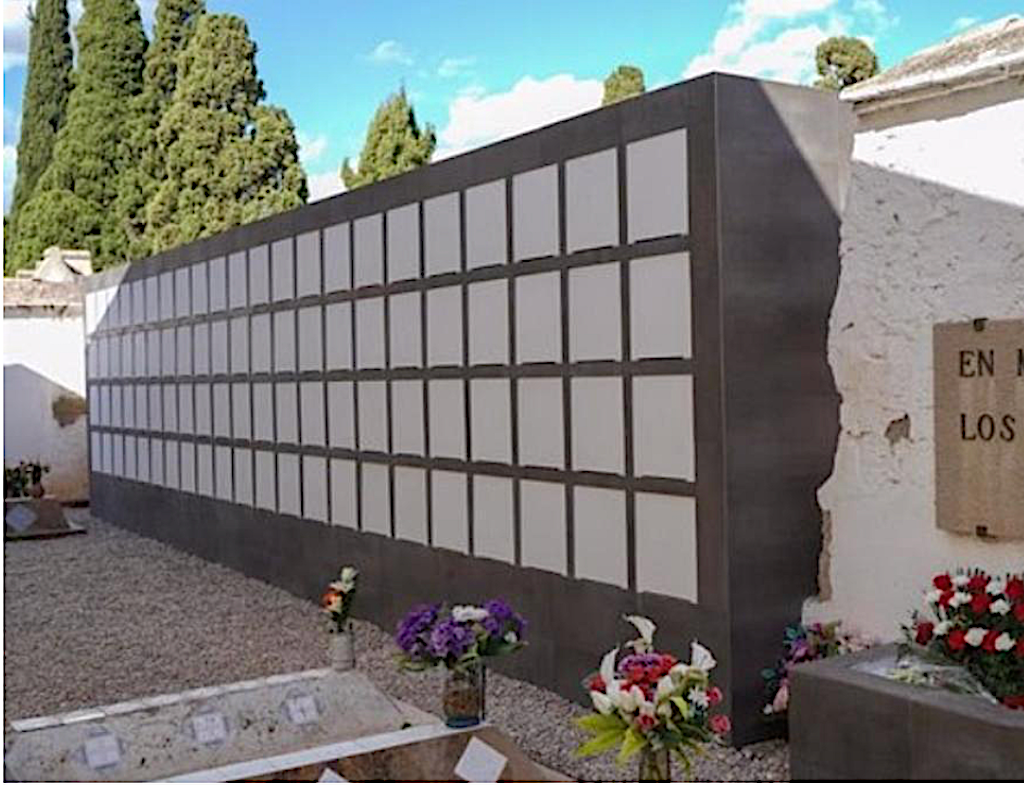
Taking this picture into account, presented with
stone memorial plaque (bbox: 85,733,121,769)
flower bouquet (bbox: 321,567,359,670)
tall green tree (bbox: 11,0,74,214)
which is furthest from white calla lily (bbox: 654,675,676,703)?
tall green tree (bbox: 11,0,74,214)

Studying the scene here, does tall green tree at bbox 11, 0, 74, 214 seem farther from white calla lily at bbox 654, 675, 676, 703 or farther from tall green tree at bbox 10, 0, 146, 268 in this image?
white calla lily at bbox 654, 675, 676, 703

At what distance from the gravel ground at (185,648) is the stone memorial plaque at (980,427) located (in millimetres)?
927

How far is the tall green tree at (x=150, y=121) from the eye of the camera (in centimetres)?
1614

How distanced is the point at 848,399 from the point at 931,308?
45cm

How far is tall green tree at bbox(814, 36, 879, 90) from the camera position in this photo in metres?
10.1

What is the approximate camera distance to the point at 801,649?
3703 mm

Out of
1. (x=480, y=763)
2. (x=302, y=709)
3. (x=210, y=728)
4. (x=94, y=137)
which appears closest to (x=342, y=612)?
(x=302, y=709)

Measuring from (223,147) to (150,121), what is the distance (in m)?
2.36

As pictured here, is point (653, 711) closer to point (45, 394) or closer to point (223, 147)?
point (45, 394)

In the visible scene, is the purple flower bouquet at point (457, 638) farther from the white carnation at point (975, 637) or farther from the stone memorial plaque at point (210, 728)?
the white carnation at point (975, 637)

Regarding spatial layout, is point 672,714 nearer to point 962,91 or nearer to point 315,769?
point 315,769

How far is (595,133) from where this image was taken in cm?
425

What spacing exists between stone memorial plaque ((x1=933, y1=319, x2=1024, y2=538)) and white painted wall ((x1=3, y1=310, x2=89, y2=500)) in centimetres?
1001

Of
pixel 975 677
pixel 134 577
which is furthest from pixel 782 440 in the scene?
pixel 134 577
